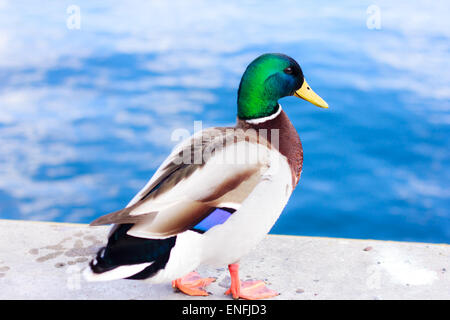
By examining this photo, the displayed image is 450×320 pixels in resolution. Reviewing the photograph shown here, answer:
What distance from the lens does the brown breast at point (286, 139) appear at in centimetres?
293

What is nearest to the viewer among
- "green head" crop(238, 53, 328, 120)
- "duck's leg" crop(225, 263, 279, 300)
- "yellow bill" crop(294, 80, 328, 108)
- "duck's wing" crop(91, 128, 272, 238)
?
"duck's wing" crop(91, 128, 272, 238)

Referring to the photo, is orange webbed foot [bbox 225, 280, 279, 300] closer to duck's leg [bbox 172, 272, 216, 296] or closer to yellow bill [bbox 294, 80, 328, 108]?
duck's leg [bbox 172, 272, 216, 296]

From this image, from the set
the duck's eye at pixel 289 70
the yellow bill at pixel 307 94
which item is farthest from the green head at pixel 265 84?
the yellow bill at pixel 307 94

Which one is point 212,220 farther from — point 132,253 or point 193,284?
point 193,284

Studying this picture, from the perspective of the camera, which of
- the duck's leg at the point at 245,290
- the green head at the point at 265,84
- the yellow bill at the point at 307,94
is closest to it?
the green head at the point at 265,84

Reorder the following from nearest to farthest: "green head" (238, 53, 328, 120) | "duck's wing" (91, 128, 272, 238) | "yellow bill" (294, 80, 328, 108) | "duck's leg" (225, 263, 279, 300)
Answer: "duck's wing" (91, 128, 272, 238), "green head" (238, 53, 328, 120), "duck's leg" (225, 263, 279, 300), "yellow bill" (294, 80, 328, 108)

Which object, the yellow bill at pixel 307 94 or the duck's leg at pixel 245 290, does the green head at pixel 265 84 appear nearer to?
the yellow bill at pixel 307 94

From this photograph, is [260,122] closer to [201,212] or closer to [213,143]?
[213,143]

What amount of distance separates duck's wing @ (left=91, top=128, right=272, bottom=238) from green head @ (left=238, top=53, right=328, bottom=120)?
13 cm

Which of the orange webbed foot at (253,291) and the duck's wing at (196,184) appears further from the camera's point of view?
the orange webbed foot at (253,291)

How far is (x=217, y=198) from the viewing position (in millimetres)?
2596

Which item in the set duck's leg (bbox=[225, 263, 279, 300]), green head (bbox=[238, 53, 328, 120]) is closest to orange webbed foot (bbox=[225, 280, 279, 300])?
duck's leg (bbox=[225, 263, 279, 300])

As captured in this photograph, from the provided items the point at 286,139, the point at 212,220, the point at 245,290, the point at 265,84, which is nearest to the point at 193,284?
the point at 245,290

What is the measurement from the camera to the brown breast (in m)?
2.93
